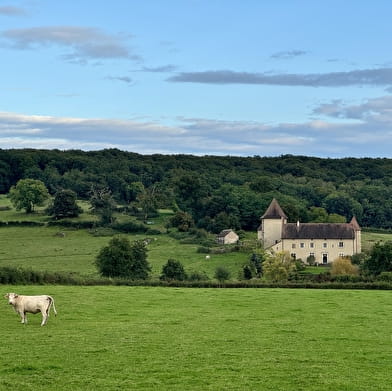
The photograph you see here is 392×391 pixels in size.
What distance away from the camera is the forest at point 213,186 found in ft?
411

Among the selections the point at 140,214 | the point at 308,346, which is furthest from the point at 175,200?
the point at 308,346

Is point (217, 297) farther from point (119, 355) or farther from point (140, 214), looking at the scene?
point (140, 214)

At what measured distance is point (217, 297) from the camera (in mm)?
34531

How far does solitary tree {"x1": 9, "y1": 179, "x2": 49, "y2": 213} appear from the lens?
122875 millimetres

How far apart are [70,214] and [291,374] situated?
103774mm

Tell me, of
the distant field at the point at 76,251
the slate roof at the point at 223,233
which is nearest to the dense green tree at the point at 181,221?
the distant field at the point at 76,251

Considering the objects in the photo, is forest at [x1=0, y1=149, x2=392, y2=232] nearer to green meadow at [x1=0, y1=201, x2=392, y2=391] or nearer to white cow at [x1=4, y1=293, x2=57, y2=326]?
green meadow at [x1=0, y1=201, x2=392, y2=391]

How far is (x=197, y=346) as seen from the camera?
19.3 metres

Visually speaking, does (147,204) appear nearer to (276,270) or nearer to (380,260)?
(276,270)

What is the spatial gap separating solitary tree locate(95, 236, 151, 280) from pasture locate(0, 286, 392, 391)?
36081mm

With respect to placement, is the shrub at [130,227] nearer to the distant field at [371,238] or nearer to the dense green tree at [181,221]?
the dense green tree at [181,221]

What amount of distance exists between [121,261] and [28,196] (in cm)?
5898

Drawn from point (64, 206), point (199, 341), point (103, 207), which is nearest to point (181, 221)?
point (103, 207)

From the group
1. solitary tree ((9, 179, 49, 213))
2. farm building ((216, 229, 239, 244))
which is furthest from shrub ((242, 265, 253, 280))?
solitary tree ((9, 179, 49, 213))
